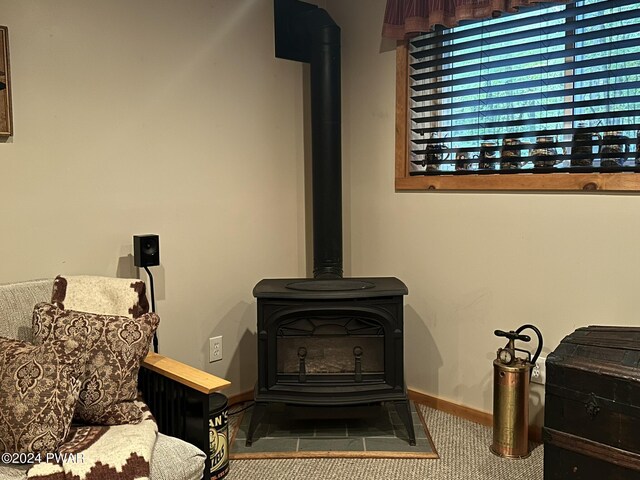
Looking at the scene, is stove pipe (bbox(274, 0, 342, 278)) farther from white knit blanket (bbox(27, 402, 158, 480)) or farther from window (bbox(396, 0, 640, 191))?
white knit blanket (bbox(27, 402, 158, 480))

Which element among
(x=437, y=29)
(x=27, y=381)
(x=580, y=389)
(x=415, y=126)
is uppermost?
(x=437, y=29)

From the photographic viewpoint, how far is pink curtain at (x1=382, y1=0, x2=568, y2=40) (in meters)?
2.82

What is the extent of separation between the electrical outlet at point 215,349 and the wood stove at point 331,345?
1.44 feet

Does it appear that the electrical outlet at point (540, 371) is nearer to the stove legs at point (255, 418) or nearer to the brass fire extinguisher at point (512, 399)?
the brass fire extinguisher at point (512, 399)

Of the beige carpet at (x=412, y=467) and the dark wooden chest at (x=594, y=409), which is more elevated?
the dark wooden chest at (x=594, y=409)

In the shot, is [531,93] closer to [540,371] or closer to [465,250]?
[465,250]

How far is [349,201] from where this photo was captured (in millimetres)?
3615

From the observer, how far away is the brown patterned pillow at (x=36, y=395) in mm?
1828

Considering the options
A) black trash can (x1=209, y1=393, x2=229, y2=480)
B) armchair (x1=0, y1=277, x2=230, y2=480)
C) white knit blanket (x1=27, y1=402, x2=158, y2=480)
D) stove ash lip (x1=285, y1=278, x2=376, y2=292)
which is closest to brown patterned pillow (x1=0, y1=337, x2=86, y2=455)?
white knit blanket (x1=27, y1=402, x2=158, y2=480)

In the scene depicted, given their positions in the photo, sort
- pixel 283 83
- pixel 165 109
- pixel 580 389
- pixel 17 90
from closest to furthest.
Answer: pixel 580 389 < pixel 17 90 < pixel 165 109 < pixel 283 83

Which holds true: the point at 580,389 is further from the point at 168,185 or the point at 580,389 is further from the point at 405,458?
the point at 168,185

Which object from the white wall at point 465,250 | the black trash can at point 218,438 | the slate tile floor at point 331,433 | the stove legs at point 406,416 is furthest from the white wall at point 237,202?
the black trash can at point 218,438

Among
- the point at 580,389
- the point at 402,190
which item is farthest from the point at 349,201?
the point at 580,389

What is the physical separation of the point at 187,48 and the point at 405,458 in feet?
7.11
